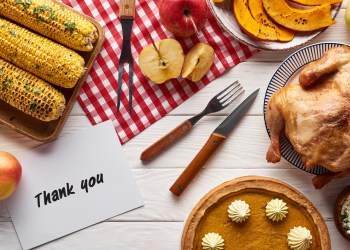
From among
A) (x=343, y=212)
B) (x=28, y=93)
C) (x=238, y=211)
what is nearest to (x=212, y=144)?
(x=238, y=211)

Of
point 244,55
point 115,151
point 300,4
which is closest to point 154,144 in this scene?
point 115,151

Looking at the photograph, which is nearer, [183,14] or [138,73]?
[183,14]

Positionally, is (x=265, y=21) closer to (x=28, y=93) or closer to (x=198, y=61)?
(x=198, y=61)

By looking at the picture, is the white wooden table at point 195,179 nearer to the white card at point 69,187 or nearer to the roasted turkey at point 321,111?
the white card at point 69,187

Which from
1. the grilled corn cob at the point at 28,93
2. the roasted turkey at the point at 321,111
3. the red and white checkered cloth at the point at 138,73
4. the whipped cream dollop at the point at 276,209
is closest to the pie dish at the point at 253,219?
the whipped cream dollop at the point at 276,209

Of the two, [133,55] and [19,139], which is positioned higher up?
[133,55]

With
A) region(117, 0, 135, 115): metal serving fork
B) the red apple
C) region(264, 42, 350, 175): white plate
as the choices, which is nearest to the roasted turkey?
region(264, 42, 350, 175): white plate

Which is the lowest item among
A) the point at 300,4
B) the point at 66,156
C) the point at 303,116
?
the point at 66,156

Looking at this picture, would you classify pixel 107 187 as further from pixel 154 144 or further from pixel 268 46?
pixel 268 46
